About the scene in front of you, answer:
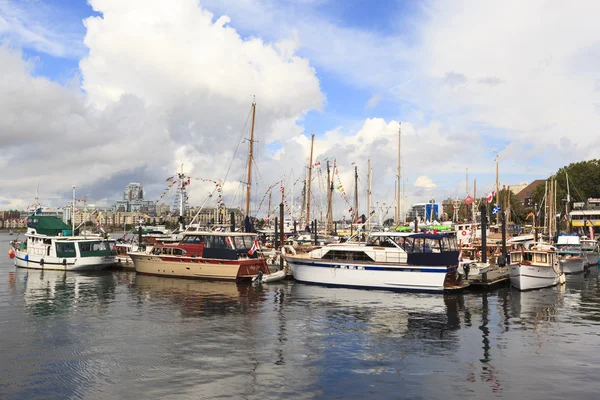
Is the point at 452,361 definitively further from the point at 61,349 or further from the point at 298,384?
the point at 61,349

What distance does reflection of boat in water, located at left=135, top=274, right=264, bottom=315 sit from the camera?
28.4 metres

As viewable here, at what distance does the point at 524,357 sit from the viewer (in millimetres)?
17891

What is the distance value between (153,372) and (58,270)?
39.8 m

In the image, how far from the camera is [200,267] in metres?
41.4

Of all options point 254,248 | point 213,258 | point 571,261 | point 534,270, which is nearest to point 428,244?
point 534,270

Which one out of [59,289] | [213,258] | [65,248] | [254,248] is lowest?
[59,289]

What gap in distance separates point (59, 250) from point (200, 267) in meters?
19.1

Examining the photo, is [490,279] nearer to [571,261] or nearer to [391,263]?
[391,263]

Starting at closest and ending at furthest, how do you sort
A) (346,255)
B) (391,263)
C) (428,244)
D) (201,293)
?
(201,293) < (428,244) < (391,263) < (346,255)

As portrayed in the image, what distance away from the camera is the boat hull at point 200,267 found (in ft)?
132

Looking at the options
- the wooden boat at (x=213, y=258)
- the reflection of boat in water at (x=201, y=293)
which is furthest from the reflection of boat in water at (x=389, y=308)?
the wooden boat at (x=213, y=258)

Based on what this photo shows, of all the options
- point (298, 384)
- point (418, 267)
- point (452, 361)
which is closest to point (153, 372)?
point (298, 384)

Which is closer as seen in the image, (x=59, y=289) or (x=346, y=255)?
(x=59, y=289)

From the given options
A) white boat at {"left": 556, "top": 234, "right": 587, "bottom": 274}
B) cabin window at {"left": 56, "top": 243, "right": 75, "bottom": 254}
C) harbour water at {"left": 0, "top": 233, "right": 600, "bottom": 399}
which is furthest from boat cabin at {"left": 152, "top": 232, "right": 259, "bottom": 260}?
white boat at {"left": 556, "top": 234, "right": 587, "bottom": 274}
